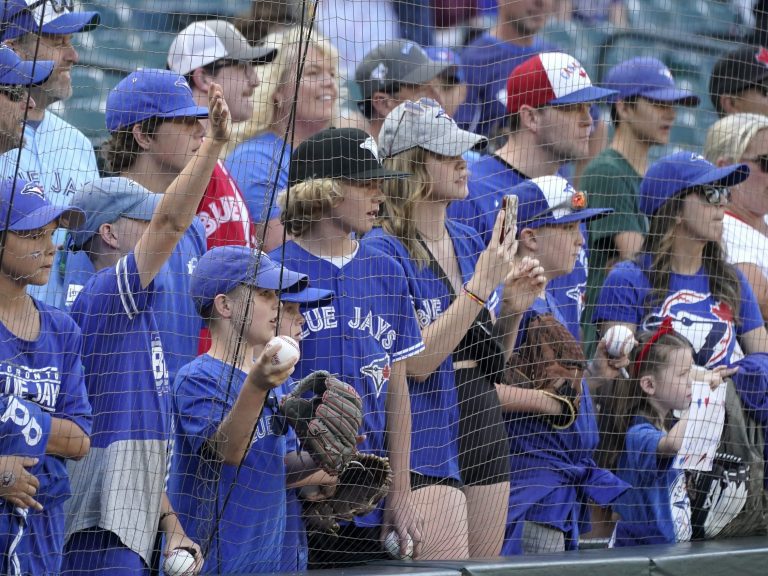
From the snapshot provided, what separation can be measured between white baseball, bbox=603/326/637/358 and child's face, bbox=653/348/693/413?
0.49 feet

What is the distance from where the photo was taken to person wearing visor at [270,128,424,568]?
13.1 feet

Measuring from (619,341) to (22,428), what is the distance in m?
2.27

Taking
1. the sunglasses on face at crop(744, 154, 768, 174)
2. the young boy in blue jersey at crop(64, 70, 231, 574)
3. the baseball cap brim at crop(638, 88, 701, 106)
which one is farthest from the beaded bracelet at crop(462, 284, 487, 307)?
the sunglasses on face at crop(744, 154, 768, 174)

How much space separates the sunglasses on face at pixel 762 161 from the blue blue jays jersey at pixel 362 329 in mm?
2385

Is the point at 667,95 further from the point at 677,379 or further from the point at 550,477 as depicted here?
the point at 550,477

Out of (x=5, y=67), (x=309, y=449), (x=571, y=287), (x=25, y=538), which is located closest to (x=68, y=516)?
(x=25, y=538)

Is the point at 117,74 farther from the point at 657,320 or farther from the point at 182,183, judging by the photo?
the point at 657,320

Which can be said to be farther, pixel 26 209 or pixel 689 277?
pixel 689 277

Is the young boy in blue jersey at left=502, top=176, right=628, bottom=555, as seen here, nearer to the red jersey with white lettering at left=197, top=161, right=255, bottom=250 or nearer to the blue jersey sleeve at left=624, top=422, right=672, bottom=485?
the blue jersey sleeve at left=624, top=422, right=672, bottom=485

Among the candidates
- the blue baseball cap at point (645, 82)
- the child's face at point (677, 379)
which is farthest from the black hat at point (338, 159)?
the blue baseball cap at point (645, 82)

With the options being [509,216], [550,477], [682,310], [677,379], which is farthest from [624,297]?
[509,216]

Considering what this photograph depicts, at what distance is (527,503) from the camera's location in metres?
4.41

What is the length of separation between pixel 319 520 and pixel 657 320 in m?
1.75

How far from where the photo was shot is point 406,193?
14.1 ft
